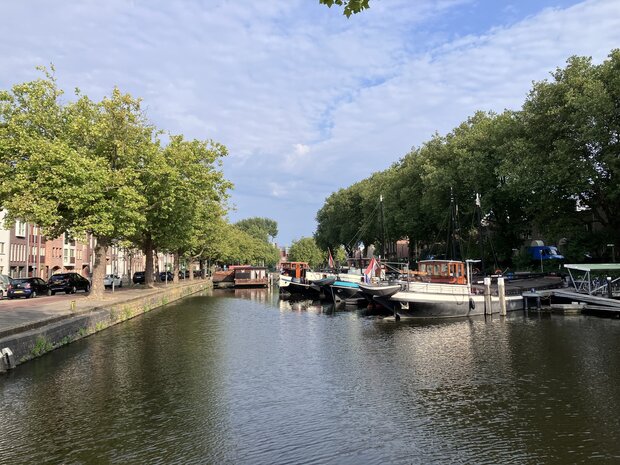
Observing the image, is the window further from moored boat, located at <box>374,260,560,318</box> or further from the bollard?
the bollard

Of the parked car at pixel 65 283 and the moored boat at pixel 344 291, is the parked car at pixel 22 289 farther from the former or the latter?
the moored boat at pixel 344 291

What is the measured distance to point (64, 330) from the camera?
1966 cm

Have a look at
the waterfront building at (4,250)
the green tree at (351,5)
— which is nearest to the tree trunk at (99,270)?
the green tree at (351,5)

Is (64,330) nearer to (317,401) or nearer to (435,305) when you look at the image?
(317,401)

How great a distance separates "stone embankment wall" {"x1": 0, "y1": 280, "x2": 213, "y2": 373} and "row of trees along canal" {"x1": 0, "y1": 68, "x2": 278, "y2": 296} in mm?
3682

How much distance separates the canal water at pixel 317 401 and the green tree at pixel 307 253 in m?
121

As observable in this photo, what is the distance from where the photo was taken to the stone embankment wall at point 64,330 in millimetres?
15672

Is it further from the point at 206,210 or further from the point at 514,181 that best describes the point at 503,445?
the point at 206,210

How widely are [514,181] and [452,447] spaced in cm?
3241

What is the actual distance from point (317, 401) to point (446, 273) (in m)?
25.6

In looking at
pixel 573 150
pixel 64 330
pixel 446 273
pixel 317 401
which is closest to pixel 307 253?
pixel 446 273

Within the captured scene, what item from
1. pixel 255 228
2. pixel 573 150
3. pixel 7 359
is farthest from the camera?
pixel 255 228

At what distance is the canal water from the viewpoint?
9.14 meters

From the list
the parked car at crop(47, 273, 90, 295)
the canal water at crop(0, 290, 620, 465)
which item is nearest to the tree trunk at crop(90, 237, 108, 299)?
the canal water at crop(0, 290, 620, 465)
